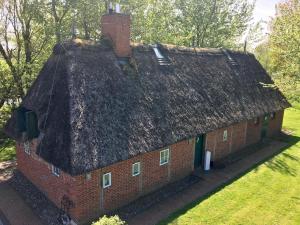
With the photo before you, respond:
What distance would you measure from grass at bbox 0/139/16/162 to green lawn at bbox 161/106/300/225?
1324 cm

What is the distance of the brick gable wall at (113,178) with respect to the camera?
1148cm

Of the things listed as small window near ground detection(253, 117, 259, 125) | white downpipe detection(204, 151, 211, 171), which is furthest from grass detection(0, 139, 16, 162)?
small window near ground detection(253, 117, 259, 125)

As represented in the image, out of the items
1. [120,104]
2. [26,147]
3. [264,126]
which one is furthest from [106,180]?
Answer: [264,126]

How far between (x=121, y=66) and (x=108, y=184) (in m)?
6.31

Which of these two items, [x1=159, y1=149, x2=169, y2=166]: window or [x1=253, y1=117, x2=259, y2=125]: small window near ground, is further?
[x1=253, y1=117, x2=259, y2=125]: small window near ground

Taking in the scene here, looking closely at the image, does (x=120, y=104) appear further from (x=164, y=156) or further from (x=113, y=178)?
(x=164, y=156)

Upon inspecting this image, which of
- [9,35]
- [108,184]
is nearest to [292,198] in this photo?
[108,184]

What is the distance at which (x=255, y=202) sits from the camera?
13.8 metres

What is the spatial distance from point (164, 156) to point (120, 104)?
12.0 ft

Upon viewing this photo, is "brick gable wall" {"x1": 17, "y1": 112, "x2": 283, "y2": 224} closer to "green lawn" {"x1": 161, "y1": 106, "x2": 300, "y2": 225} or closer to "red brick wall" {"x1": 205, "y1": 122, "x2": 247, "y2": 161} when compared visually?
"red brick wall" {"x1": 205, "y1": 122, "x2": 247, "y2": 161}

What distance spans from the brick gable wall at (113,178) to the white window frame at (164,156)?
0.67ft

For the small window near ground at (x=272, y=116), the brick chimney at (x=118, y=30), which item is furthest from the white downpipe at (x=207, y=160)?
the small window near ground at (x=272, y=116)

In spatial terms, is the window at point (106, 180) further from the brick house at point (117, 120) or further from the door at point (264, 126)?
the door at point (264, 126)

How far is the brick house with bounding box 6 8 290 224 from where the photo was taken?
1141 centimetres
